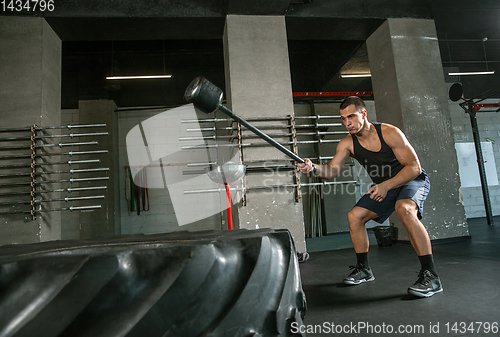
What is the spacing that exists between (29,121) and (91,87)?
3.35 m

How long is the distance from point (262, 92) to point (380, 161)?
1848 millimetres

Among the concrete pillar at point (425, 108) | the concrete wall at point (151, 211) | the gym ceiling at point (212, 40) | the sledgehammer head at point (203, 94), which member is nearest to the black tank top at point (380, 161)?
the sledgehammer head at point (203, 94)

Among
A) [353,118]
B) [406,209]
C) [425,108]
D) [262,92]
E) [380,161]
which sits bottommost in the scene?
[406,209]

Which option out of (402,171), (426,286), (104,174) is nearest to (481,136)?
(402,171)

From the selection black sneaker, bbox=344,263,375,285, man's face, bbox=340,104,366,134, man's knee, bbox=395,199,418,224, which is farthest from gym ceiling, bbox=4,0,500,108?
black sneaker, bbox=344,263,375,285

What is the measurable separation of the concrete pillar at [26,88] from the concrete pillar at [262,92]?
199cm

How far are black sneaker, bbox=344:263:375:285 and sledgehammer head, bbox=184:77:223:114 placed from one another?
1315mm

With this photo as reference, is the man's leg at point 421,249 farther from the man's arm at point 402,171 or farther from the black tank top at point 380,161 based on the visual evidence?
the black tank top at point 380,161

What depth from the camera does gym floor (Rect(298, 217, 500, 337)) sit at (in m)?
1.21

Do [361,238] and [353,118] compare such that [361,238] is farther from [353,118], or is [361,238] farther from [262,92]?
[262,92]

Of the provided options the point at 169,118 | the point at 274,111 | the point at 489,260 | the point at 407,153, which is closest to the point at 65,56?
the point at 169,118

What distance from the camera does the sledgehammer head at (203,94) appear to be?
4.80 ft

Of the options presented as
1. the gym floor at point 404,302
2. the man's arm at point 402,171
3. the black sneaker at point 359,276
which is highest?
the man's arm at point 402,171

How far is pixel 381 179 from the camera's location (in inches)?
81.5
